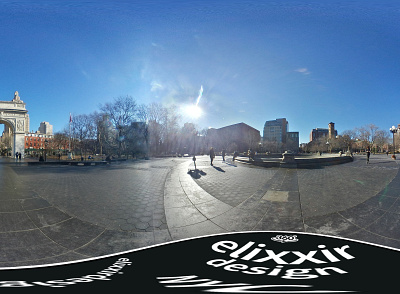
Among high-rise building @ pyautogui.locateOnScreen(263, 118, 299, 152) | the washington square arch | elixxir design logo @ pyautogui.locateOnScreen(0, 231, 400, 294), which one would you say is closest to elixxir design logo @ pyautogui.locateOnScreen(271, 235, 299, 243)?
elixxir design logo @ pyautogui.locateOnScreen(0, 231, 400, 294)

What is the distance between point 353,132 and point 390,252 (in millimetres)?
61367

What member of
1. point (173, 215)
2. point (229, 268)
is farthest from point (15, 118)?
point (229, 268)

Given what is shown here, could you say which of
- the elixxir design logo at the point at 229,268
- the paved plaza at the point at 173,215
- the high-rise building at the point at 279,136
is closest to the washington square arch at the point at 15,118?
the paved plaza at the point at 173,215

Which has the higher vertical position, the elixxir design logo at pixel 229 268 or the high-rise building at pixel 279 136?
the high-rise building at pixel 279 136

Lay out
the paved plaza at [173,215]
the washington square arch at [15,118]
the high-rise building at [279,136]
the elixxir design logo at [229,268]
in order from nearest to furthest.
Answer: the elixxir design logo at [229,268] → the paved plaza at [173,215] → the high-rise building at [279,136] → the washington square arch at [15,118]

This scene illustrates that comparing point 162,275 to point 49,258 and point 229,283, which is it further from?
point 49,258

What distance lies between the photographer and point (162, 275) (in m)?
2.00

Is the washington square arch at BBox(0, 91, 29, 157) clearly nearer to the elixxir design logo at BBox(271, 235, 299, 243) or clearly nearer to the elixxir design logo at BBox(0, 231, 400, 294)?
the elixxir design logo at BBox(0, 231, 400, 294)

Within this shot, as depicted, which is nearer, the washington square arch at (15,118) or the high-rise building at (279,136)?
the high-rise building at (279,136)

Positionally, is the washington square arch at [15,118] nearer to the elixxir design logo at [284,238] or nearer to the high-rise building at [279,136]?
the elixxir design logo at [284,238]

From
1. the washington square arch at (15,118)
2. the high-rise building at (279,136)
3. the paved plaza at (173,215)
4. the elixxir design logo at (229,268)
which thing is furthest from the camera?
the washington square arch at (15,118)

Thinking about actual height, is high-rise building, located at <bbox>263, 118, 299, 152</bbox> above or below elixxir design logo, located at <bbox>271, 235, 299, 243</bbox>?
above

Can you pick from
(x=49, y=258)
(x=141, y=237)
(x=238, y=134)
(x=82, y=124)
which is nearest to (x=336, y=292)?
(x=141, y=237)

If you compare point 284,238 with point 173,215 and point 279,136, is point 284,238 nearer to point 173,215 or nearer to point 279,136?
point 173,215
